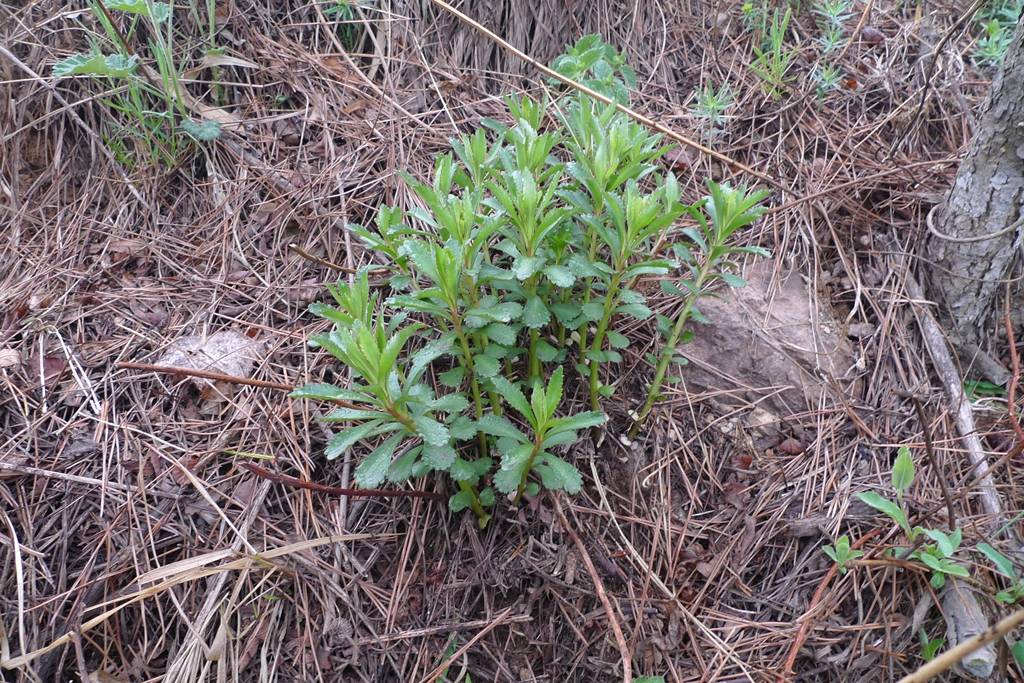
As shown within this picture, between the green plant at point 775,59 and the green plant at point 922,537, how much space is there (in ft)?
5.43

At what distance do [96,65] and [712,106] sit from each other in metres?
2.20

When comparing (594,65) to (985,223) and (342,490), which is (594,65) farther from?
(342,490)

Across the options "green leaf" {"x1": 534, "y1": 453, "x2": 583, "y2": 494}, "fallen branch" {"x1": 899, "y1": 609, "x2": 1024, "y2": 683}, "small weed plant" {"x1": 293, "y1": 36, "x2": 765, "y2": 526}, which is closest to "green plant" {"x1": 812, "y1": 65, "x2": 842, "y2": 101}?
"small weed plant" {"x1": 293, "y1": 36, "x2": 765, "y2": 526}

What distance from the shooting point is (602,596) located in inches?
73.2

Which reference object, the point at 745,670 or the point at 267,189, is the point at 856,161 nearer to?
the point at 745,670

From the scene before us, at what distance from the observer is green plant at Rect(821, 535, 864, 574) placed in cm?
185

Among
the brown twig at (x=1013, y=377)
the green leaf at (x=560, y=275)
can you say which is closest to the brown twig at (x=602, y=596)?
the green leaf at (x=560, y=275)

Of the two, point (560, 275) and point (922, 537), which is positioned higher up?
point (560, 275)

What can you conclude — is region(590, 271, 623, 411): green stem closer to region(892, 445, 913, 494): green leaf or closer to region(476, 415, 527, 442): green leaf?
region(476, 415, 527, 442): green leaf

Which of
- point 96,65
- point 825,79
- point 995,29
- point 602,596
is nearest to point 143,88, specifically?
point 96,65

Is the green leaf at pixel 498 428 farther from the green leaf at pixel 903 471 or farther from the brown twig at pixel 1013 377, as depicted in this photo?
the brown twig at pixel 1013 377

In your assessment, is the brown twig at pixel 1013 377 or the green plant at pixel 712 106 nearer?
the brown twig at pixel 1013 377

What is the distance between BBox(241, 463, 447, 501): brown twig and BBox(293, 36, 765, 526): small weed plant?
0.18 feet

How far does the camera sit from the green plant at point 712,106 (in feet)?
9.08
